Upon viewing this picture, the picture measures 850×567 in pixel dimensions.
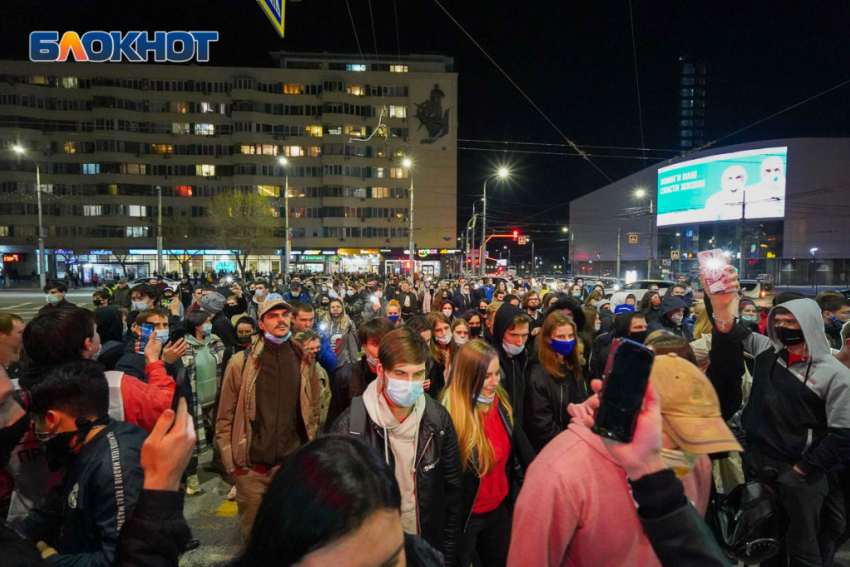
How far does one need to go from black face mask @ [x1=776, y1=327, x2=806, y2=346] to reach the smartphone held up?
80cm

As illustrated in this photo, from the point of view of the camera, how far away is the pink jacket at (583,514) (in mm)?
1479

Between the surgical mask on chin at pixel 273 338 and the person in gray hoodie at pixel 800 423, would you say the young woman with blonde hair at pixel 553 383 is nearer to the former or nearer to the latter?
the person in gray hoodie at pixel 800 423

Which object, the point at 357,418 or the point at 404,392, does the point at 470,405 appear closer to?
the point at 404,392

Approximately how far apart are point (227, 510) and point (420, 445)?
3146 millimetres

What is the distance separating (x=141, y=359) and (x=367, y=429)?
9.36 ft

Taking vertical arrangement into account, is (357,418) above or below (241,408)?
above

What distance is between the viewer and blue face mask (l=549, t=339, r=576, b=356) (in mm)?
4082

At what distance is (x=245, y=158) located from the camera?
2354 inches

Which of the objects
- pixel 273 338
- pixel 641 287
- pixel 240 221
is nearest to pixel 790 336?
pixel 273 338

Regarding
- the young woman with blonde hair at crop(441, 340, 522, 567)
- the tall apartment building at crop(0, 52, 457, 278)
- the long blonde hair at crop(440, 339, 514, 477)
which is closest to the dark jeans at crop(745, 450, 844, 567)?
the young woman with blonde hair at crop(441, 340, 522, 567)

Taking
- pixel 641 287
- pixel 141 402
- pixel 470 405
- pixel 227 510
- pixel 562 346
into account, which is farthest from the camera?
pixel 641 287

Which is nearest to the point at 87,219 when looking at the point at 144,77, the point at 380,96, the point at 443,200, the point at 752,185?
the point at 144,77

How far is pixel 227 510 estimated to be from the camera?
4660 millimetres

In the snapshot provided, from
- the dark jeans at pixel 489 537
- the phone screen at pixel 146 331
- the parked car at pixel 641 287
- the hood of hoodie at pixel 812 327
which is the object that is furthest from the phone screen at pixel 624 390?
the parked car at pixel 641 287
